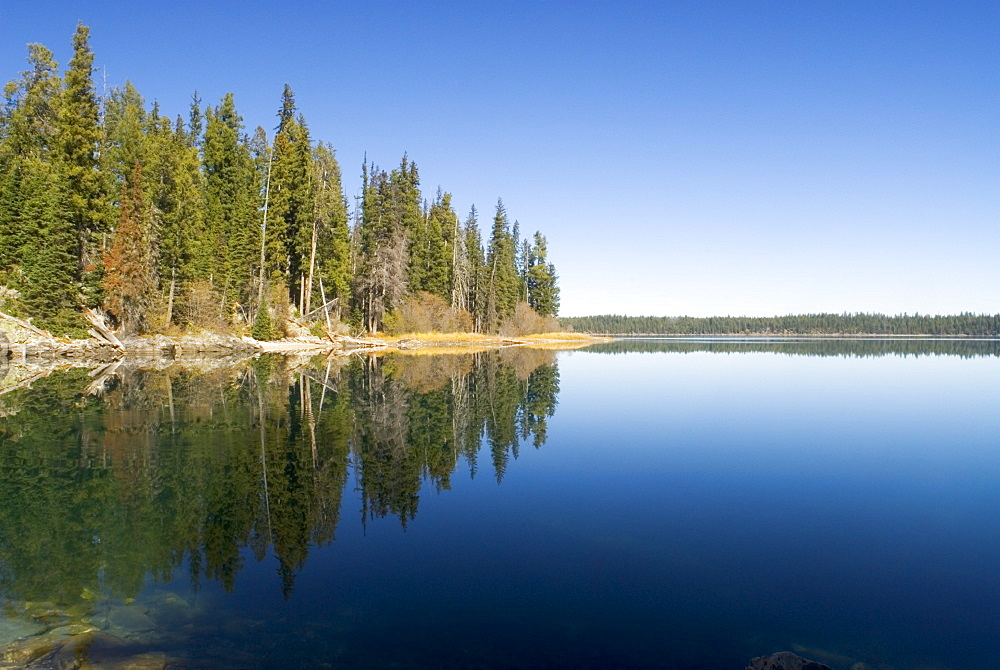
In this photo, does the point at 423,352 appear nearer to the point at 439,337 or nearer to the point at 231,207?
the point at 439,337

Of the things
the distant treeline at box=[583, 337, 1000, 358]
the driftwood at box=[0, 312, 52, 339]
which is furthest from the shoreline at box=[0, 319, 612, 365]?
the distant treeline at box=[583, 337, 1000, 358]

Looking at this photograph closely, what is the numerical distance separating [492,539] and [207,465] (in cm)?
667

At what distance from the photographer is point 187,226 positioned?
47406 millimetres

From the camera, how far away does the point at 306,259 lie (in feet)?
177

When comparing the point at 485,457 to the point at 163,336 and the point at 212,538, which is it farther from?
the point at 163,336

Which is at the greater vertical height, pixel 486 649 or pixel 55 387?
pixel 55 387

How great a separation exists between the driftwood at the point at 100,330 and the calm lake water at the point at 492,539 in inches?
995

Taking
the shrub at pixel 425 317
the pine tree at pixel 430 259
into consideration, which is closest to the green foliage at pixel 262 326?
the shrub at pixel 425 317

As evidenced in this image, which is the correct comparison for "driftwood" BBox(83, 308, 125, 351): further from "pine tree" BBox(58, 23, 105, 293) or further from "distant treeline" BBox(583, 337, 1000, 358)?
"distant treeline" BBox(583, 337, 1000, 358)

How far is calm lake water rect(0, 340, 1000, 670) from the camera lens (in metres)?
5.76

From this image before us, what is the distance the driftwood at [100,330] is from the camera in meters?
40.4

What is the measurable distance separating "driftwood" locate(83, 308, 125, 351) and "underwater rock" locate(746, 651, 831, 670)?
46046 millimetres

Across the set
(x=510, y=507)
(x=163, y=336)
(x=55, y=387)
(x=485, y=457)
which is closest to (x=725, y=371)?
(x=485, y=457)

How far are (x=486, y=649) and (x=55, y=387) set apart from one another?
2420 cm
